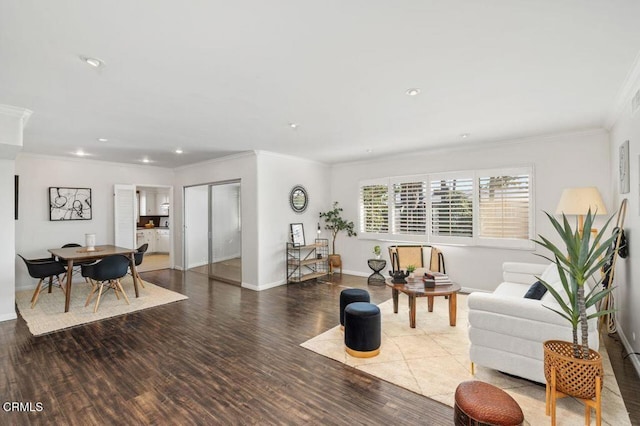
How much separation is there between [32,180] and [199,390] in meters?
6.04

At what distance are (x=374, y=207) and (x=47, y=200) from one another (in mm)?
6641

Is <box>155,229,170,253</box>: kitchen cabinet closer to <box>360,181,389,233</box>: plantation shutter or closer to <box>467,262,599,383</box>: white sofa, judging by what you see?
<box>360,181,389,233</box>: plantation shutter

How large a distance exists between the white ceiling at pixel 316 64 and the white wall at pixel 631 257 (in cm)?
35

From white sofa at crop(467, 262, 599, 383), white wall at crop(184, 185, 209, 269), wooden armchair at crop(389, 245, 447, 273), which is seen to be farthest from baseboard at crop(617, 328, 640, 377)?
white wall at crop(184, 185, 209, 269)

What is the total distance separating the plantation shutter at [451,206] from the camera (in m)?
5.29

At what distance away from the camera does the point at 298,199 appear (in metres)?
6.40

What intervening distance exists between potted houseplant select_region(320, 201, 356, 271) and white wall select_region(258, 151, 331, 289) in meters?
0.35

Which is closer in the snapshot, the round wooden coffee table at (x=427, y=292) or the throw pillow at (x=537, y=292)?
the throw pillow at (x=537, y=292)

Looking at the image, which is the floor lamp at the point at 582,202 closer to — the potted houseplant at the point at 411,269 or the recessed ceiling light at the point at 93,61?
the potted houseplant at the point at 411,269

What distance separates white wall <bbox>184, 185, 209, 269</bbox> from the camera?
7.44 m

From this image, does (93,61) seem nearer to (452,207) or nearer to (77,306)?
(77,306)

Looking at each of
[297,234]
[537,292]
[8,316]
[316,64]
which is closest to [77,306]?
[8,316]

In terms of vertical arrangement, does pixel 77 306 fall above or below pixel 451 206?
below

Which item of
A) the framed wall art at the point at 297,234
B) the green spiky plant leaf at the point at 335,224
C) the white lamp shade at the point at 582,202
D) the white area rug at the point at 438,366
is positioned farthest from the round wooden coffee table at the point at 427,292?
the green spiky plant leaf at the point at 335,224
